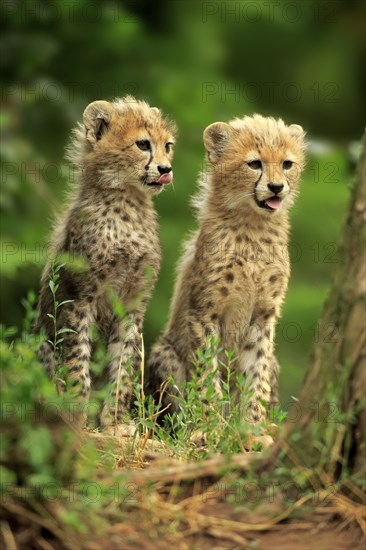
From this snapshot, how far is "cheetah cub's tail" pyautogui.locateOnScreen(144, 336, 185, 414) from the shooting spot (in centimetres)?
665

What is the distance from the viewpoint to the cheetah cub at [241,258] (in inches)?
258

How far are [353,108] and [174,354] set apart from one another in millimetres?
5513

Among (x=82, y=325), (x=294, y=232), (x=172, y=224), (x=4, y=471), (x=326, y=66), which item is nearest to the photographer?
(x=4, y=471)

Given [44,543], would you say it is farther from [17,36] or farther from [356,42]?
[356,42]

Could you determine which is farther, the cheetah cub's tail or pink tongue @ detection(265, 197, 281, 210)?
the cheetah cub's tail

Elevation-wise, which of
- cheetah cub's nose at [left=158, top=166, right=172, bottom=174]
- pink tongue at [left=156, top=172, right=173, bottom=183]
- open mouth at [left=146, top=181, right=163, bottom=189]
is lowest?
open mouth at [left=146, top=181, right=163, bottom=189]

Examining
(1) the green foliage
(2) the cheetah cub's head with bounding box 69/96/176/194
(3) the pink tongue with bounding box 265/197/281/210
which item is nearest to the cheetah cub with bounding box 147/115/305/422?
(3) the pink tongue with bounding box 265/197/281/210

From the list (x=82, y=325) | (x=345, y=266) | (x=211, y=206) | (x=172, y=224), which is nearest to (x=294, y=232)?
(x=172, y=224)

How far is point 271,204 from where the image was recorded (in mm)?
6484

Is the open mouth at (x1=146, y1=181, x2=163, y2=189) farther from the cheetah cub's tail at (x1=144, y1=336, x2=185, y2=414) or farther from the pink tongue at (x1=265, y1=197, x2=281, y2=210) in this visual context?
the cheetah cub's tail at (x1=144, y1=336, x2=185, y2=414)

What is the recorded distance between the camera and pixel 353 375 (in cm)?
426

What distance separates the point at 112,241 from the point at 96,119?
65 cm

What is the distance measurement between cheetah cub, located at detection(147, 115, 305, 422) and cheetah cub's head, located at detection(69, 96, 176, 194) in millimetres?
333

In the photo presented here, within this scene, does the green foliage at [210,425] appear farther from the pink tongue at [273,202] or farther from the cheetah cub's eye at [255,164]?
the cheetah cub's eye at [255,164]
